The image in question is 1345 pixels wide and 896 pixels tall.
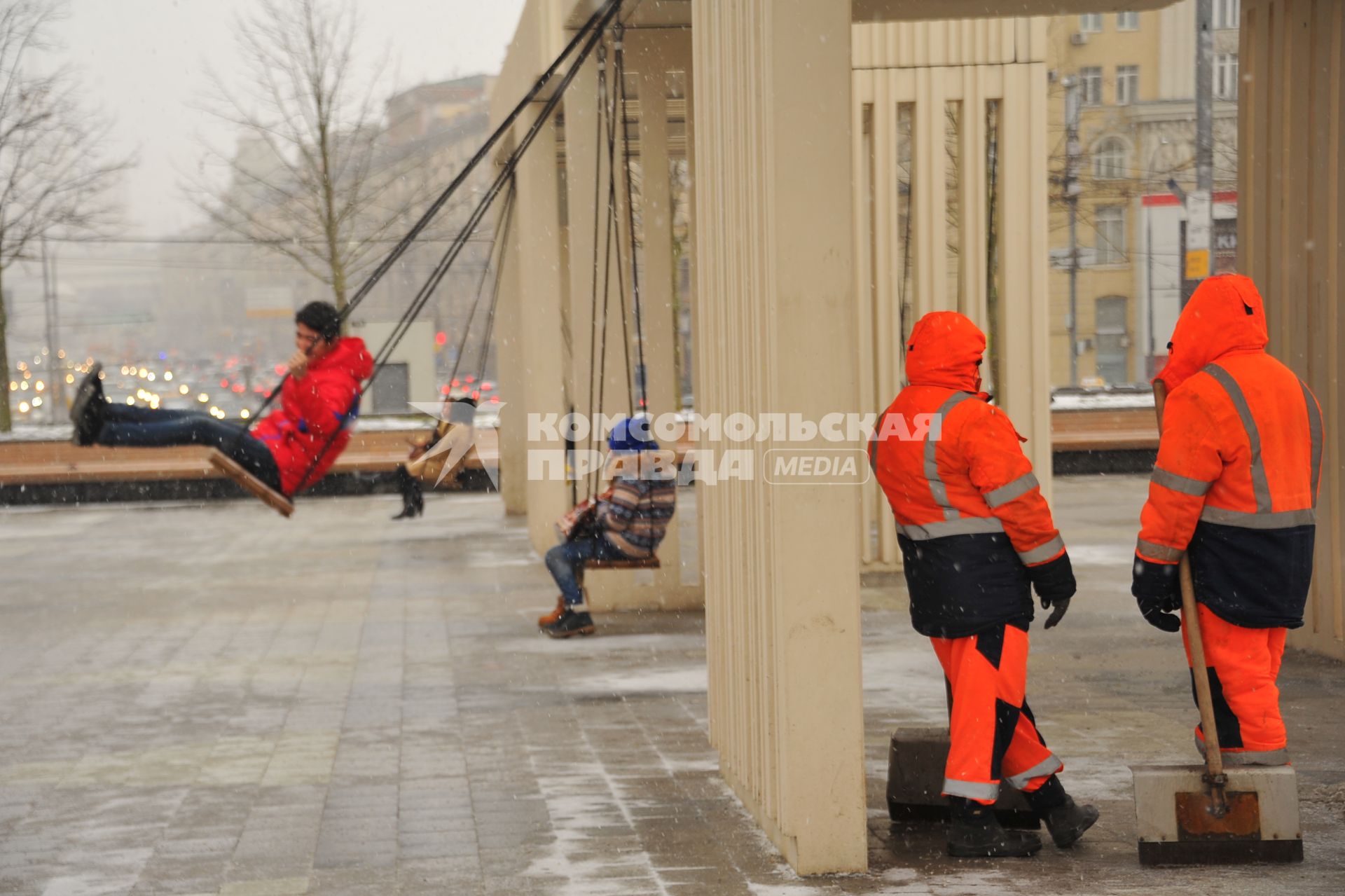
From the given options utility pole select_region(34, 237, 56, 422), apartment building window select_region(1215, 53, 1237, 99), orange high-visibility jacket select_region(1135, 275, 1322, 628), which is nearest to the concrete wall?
orange high-visibility jacket select_region(1135, 275, 1322, 628)

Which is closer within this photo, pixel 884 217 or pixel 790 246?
pixel 790 246

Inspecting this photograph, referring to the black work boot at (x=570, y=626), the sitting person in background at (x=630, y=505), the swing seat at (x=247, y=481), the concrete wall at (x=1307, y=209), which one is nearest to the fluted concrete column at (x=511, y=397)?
the black work boot at (x=570, y=626)

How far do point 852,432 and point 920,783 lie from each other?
59.5 inches

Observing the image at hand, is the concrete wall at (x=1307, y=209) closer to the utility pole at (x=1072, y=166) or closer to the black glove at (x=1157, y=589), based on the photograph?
the black glove at (x=1157, y=589)

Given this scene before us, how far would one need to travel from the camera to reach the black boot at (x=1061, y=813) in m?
5.68

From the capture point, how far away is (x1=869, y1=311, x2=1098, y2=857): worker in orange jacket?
214 inches

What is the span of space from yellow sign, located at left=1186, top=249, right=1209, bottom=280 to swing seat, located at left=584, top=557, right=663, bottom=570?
374 inches

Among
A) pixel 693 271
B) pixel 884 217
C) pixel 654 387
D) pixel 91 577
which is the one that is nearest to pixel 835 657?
pixel 693 271

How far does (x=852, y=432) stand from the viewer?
5520mm

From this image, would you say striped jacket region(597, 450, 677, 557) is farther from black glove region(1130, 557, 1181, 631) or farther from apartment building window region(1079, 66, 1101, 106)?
apartment building window region(1079, 66, 1101, 106)

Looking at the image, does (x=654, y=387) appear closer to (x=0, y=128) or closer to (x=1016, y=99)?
(x=1016, y=99)

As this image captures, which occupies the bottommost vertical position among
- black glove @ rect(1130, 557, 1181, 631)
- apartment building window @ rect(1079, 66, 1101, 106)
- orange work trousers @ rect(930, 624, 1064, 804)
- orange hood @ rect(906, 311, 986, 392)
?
orange work trousers @ rect(930, 624, 1064, 804)

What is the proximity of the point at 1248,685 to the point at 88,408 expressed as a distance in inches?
205

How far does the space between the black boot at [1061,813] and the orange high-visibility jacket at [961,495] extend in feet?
2.29
